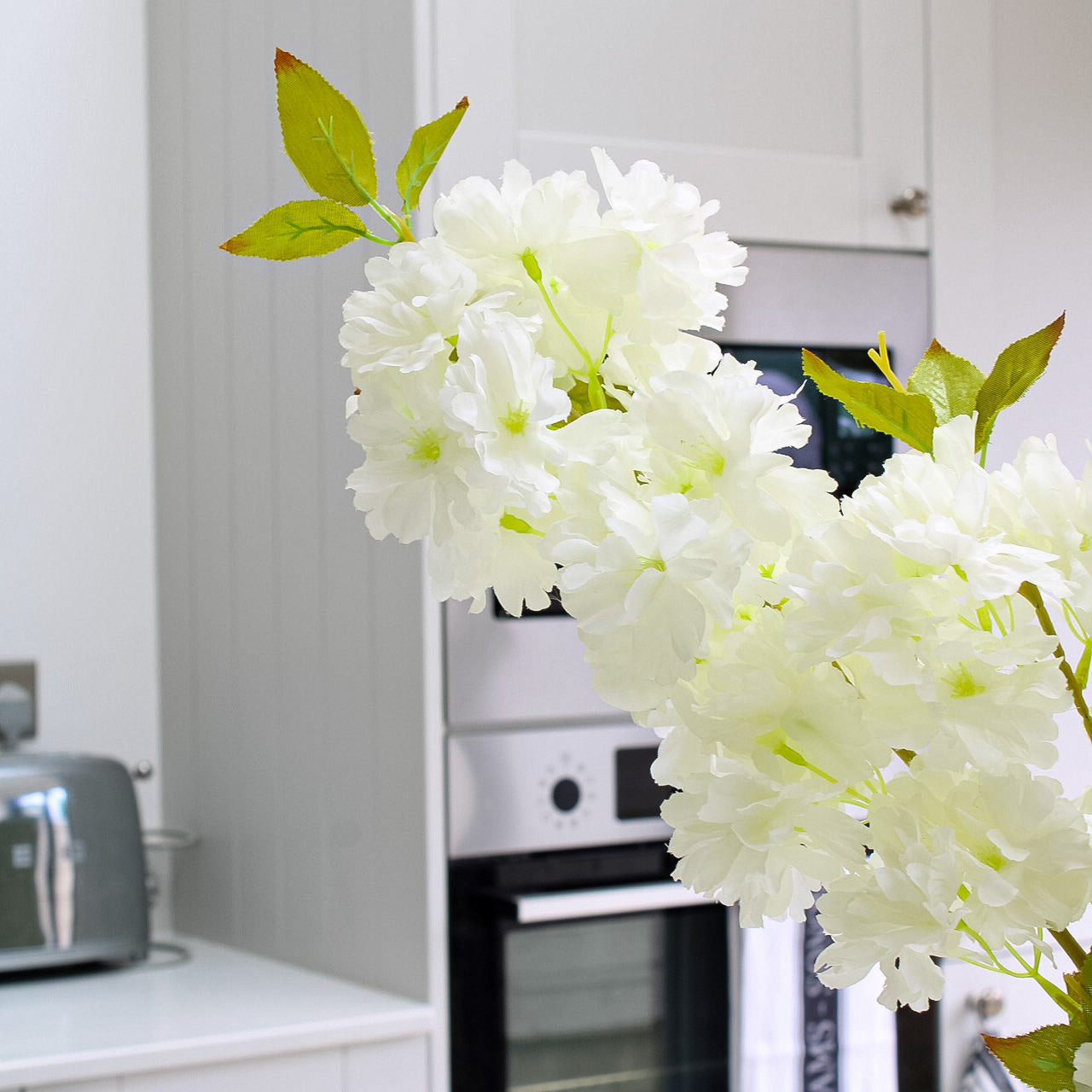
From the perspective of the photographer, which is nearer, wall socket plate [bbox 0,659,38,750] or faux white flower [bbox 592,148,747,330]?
faux white flower [bbox 592,148,747,330]

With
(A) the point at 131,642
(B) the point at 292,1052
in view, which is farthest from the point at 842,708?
(A) the point at 131,642

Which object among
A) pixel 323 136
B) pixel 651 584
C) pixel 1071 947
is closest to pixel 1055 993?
pixel 1071 947

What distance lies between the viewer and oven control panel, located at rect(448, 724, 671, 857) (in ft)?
4.64

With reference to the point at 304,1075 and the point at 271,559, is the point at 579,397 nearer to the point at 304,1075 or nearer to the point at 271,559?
the point at 304,1075

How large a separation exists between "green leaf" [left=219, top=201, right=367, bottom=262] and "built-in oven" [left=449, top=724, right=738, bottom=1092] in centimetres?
113

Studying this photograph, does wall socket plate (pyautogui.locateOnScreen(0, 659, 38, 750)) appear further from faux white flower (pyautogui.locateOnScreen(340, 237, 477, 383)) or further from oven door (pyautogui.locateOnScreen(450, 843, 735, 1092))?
faux white flower (pyautogui.locateOnScreen(340, 237, 477, 383))

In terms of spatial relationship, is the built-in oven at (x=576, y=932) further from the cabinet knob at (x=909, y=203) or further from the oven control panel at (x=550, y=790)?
the cabinet knob at (x=909, y=203)

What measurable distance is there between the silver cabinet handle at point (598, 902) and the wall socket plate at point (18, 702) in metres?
0.76

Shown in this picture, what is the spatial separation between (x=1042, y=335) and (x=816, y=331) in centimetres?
135

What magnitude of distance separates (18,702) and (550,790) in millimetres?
775

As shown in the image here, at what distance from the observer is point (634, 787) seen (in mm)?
1504

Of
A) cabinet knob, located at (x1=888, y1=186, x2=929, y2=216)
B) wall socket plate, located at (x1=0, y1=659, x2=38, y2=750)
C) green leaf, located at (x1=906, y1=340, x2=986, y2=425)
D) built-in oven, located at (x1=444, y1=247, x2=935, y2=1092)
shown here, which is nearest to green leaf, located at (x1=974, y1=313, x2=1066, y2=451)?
green leaf, located at (x1=906, y1=340, x2=986, y2=425)

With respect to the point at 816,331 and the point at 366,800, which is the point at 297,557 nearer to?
the point at 366,800

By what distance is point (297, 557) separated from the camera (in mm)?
1625
